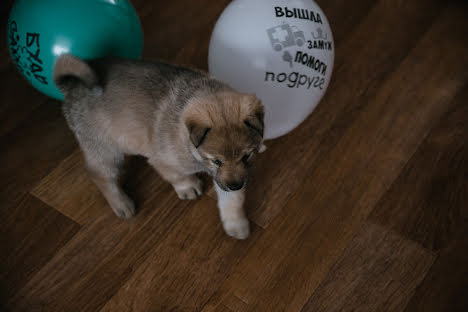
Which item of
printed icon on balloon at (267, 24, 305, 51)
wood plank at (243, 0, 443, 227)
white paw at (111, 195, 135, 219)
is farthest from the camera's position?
wood plank at (243, 0, 443, 227)

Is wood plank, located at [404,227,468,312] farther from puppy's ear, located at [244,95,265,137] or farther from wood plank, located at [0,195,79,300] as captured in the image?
wood plank, located at [0,195,79,300]

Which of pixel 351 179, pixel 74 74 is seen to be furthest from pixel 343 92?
pixel 74 74

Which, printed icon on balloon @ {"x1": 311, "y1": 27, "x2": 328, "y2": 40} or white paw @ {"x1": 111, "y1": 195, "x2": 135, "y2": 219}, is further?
white paw @ {"x1": 111, "y1": 195, "x2": 135, "y2": 219}

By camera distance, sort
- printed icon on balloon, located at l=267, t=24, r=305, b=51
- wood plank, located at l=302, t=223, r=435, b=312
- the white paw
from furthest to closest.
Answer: the white paw
wood plank, located at l=302, t=223, r=435, b=312
printed icon on balloon, located at l=267, t=24, r=305, b=51

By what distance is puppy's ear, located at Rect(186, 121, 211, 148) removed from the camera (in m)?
1.20

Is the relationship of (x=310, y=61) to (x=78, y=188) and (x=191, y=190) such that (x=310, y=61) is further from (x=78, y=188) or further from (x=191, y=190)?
(x=78, y=188)

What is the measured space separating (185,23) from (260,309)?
1.59 metres

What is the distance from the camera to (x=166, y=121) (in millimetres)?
1389

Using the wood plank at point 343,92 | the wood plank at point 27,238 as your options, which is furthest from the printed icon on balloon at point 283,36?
the wood plank at point 27,238

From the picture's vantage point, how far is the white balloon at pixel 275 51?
1.44m

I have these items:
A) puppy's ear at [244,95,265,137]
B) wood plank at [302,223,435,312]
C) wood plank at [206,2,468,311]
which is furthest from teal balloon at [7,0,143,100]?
wood plank at [302,223,435,312]

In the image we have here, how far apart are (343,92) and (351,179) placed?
484mm

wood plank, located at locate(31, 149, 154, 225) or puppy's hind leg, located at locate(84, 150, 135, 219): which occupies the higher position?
puppy's hind leg, located at locate(84, 150, 135, 219)

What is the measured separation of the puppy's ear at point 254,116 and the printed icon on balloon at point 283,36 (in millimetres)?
286
